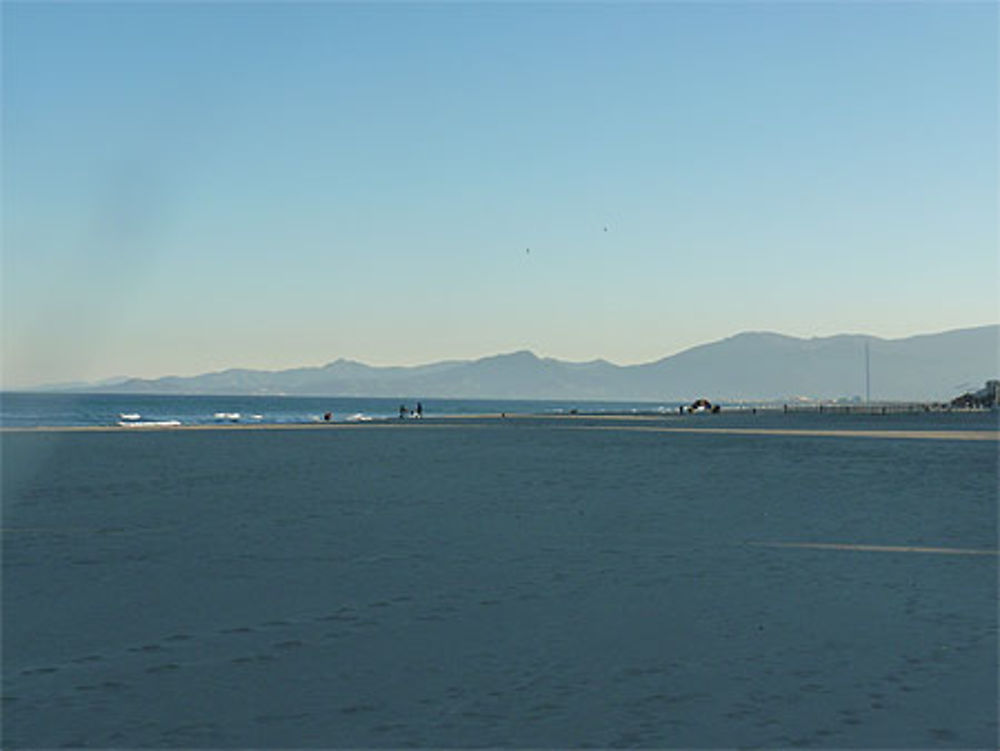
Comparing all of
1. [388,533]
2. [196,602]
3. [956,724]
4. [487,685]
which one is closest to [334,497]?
[388,533]

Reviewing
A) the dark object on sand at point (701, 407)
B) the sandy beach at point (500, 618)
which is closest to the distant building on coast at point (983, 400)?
the dark object on sand at point (701, 407)

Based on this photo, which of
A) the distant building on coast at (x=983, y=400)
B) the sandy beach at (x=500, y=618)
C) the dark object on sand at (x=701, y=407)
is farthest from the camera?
the distant building on coast at (x=983, y=400)

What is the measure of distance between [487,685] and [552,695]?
59 centimetres

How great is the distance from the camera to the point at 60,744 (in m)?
6.95

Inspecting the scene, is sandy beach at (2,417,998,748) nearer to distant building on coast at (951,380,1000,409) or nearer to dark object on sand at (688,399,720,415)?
dark object on sand at (688,399,720,415)

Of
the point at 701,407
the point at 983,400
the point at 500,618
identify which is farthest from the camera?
the point at 983,400

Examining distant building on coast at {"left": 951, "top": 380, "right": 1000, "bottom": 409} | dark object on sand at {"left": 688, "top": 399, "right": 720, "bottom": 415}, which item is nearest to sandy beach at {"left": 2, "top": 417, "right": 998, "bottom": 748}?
dark object on sand at {"left": 688, "top": 399, "right": 720, "bottom": 415}

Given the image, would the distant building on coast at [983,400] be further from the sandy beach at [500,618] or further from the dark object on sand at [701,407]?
the sandy beach at [500,618]

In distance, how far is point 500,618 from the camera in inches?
426

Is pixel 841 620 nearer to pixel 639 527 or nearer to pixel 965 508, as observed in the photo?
pixel 639 527

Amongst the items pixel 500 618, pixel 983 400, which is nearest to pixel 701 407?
pixel 983 400

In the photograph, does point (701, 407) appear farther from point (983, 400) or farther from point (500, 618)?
point (500, 618)

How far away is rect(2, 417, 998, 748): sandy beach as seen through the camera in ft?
24.4

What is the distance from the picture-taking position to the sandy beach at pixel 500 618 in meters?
7.45
